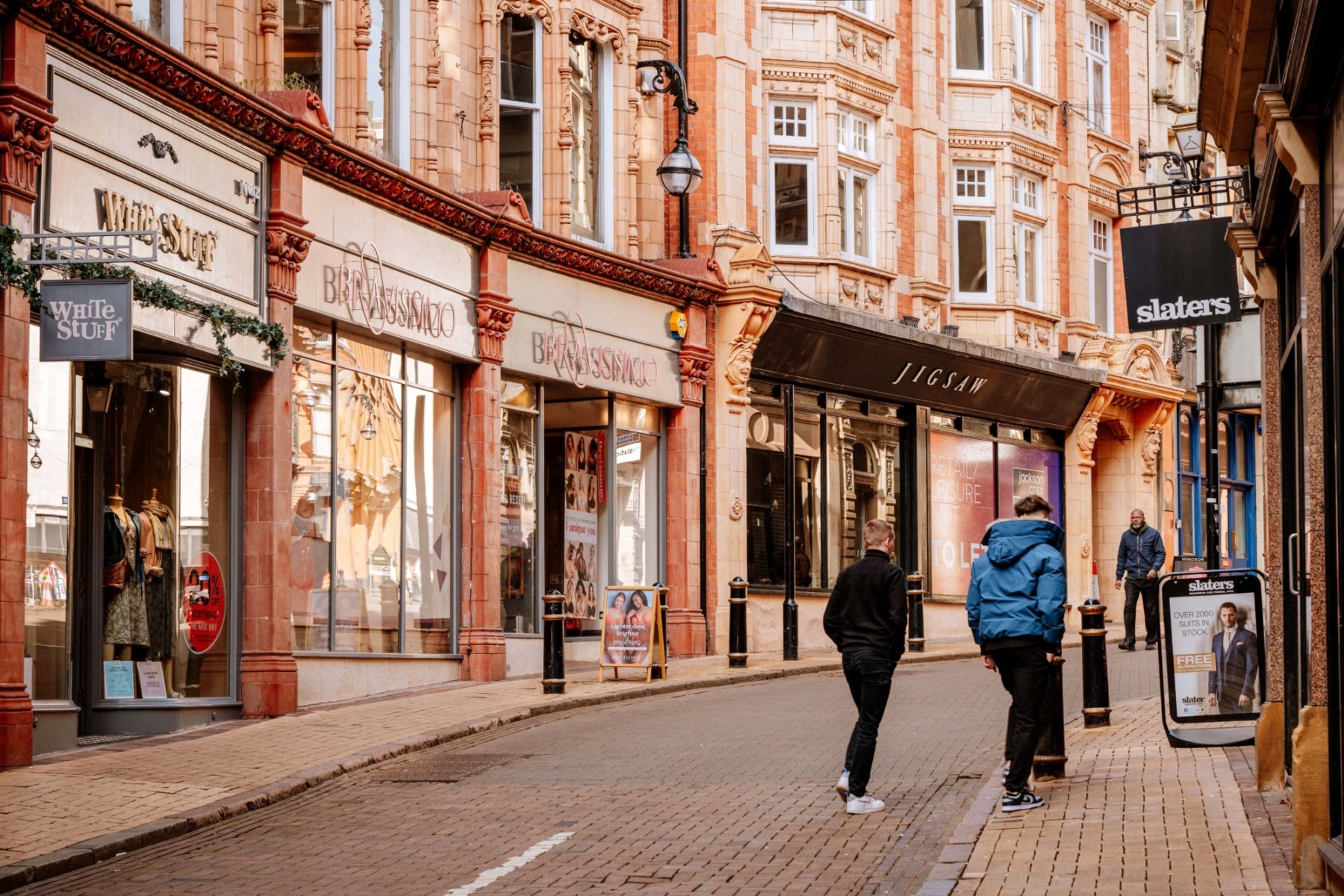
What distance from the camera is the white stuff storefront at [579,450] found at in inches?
890

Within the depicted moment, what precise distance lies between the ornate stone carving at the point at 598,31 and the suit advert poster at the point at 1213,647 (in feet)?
43.5

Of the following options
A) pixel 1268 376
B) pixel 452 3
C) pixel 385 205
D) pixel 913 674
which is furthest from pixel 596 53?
pixel 1268 376

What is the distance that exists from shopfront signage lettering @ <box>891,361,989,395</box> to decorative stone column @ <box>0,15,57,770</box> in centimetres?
1784

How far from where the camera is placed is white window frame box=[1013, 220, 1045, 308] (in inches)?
1282

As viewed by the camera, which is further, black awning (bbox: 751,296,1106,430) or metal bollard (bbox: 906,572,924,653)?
black awning (bbox: 751,296,1106,430)

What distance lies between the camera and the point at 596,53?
25172 millimetres

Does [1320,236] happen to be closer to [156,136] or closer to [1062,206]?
[156,136]

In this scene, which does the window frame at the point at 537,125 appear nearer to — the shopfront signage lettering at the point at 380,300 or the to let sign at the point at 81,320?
the shopfront signage lettering at the point at 380,300

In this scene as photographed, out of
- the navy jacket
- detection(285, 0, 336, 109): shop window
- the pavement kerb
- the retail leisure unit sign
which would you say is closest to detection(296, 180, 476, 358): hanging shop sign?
detection(285, 0, 336, 109): shop window

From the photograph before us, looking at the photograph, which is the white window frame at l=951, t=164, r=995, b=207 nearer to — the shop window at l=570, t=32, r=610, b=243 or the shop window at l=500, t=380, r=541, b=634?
the shop window at l=570, t=32, r=610, b=243

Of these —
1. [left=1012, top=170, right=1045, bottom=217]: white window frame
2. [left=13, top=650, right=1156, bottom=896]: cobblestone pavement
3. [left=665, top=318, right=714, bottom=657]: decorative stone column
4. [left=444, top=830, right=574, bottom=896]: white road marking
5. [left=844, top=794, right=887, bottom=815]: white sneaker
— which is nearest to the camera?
[left=444, top=830, right=574, bottom=896]: white road marking

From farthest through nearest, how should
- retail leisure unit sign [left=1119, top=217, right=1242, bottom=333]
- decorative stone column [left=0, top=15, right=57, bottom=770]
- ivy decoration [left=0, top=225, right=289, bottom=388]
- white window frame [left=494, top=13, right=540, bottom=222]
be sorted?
white window frame [left=494, top=13, right=540, bottom=222] < retail leisure unit sign [left=1119, top=217, right=1242, bottom=333] < decorative stone column [left=0, top=15, right=57, bottom=770] < ivy decoration [left=0, top=225, right=289, bottom=388]

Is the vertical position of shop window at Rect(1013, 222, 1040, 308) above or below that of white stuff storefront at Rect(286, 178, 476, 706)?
above

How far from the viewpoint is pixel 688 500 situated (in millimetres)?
25719
